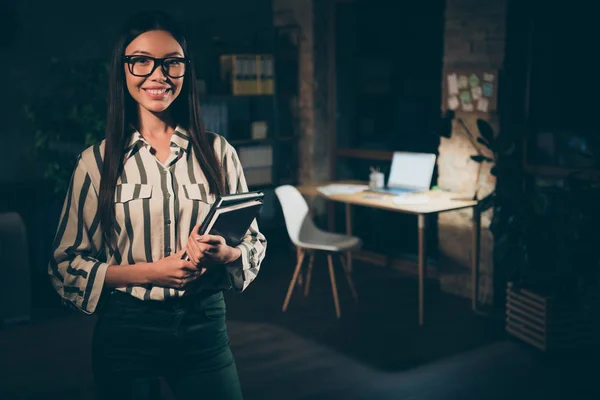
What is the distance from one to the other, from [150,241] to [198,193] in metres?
0.16

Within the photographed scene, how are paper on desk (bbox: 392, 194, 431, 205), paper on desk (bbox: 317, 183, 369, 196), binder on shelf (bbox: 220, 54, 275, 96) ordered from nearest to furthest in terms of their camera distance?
paper on desk (bbox: 392, 194, 431, 205), paper on desk (bbox: 317, 183, 369, 196), binder on shelf (bbox: 220, 54, 275, 96)

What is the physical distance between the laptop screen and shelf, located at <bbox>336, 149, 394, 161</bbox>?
58 centimetres

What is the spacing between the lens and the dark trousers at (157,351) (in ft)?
5.12

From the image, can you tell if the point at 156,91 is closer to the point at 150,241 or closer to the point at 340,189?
the point at 150,241

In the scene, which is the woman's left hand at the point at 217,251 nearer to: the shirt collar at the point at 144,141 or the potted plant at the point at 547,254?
the shirt collar at the point at 144,141

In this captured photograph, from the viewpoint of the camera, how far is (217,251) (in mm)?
1563

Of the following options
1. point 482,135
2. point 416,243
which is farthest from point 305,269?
point 482,135

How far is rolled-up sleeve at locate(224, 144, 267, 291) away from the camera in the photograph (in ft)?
5.52

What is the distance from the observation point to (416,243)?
6.07 meters

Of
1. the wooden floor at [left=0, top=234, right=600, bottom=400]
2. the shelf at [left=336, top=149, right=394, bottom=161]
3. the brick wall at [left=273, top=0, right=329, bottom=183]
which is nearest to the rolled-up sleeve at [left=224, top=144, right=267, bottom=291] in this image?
the wooden floor at [left=0, top=234, right=600, bottom=400]

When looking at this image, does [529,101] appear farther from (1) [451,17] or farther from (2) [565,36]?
(1) [451,17]

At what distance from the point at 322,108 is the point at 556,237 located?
9.67ft

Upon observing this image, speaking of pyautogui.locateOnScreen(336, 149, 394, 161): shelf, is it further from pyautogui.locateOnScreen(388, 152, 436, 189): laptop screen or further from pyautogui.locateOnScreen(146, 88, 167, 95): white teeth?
pyautogui.locateOnScreen(146, 88, 167, 95): white teeth

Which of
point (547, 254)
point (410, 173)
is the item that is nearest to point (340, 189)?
A: point (410, 173)
